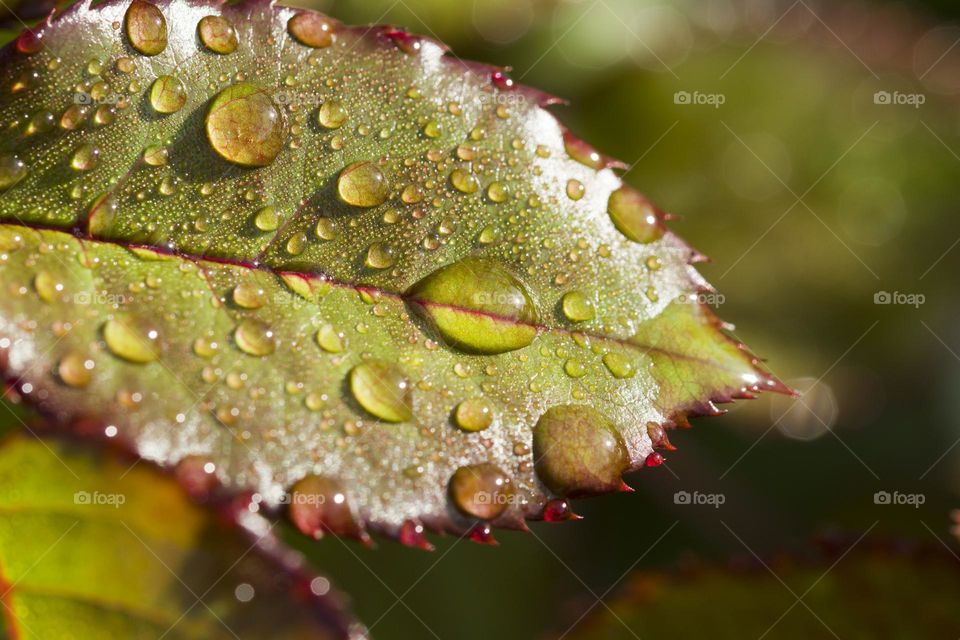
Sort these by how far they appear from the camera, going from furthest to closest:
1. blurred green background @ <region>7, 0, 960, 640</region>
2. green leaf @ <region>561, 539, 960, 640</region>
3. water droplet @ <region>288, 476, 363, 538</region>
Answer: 1. blurred green background @ <region>7, 0, 960, 640</region>
2. green leaf @ <region>561, 539, 960, 640</region>
3. water droplet @ <region>288, 476, 363, 538</region>

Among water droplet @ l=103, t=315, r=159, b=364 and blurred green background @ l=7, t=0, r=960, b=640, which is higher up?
blurred green background @ l=7, t=0, r=960, b=640

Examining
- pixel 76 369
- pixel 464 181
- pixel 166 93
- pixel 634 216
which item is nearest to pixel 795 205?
pixel 634 216

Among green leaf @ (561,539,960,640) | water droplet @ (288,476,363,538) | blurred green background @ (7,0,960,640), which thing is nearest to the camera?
water droplet @ (288,476,363,538)

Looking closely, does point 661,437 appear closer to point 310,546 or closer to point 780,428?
point 310,546

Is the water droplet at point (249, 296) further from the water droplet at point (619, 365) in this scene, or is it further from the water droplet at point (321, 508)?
the water droplet at point (619, 365)

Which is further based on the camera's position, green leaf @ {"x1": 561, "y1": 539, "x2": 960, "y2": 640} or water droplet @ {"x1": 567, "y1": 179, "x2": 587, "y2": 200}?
green leaf @ {"x1": 561, "y1": 539, "x2": 960, "y2": 640}

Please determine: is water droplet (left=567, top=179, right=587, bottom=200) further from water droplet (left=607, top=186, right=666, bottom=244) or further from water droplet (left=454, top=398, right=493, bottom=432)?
water droplet (left=454, top=398, right=493, bottom=432)

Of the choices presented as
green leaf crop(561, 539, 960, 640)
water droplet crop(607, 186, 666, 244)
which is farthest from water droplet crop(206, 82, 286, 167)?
green leaf crop(561, 539, 960, 640)

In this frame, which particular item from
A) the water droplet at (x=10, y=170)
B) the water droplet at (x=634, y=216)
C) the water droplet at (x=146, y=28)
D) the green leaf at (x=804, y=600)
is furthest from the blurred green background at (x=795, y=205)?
the water droplet at (x=10, y=170)
